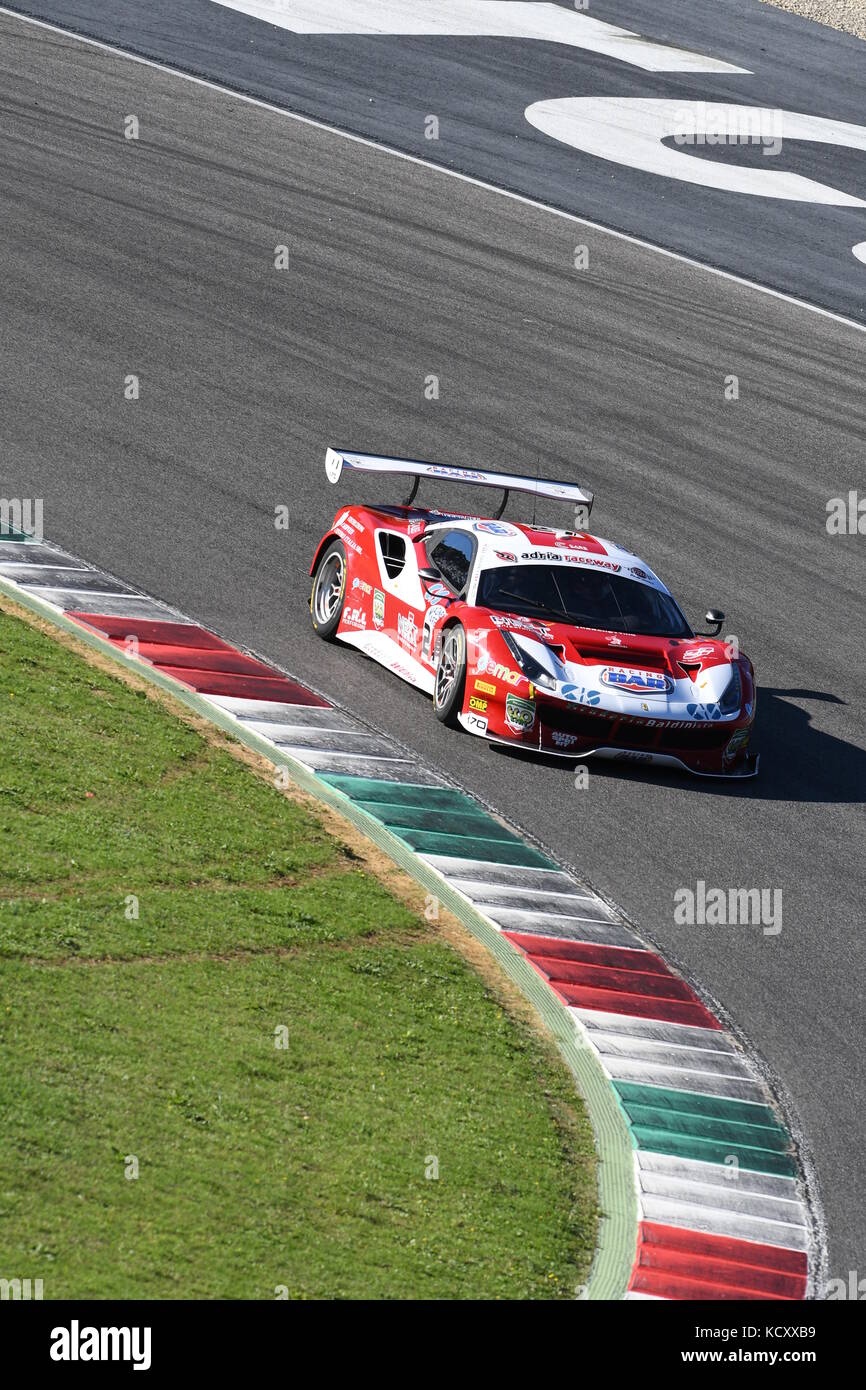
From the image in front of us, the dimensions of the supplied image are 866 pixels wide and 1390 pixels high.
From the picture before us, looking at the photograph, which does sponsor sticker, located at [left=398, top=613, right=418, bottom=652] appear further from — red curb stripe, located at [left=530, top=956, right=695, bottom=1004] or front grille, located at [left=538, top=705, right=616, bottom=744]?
red curb stripe, located at [left=530, top=956, right=695, bottom=1004]

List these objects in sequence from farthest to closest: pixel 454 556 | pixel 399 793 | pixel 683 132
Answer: pixel 683 132 → pixel 454 556 → pixel 399 793

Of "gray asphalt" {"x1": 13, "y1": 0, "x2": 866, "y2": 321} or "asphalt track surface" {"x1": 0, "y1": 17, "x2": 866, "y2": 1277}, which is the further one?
"gray asphalt" {"x1": 13, "y1": 0, "x2": 866, "y2": 321}

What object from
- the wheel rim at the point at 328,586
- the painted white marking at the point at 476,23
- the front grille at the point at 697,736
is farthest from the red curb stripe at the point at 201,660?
the painted white marking at the point at 476,23

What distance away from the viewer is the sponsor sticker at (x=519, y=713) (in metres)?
12.2

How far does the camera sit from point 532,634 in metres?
12.6

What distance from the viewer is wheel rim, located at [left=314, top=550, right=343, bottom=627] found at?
14.6 m

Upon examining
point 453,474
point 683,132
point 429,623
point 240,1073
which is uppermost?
point 683,132

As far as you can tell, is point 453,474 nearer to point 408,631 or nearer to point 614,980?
point 408,631

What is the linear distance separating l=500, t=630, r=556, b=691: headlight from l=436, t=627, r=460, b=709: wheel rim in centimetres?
52

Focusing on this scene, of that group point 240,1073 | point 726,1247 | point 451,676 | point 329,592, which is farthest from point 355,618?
point 726,1247

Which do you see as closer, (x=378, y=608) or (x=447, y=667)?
(x=447, y=667)

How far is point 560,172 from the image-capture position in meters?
28.7
